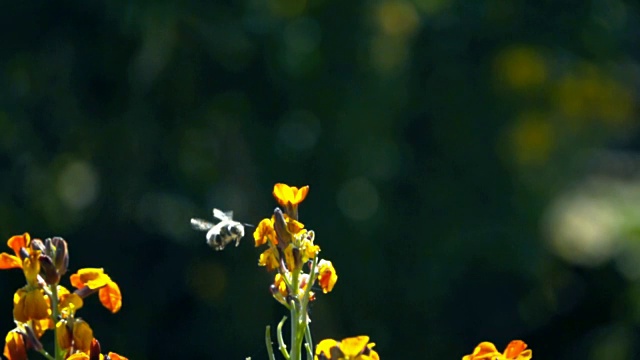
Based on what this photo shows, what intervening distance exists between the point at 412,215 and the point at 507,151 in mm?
525

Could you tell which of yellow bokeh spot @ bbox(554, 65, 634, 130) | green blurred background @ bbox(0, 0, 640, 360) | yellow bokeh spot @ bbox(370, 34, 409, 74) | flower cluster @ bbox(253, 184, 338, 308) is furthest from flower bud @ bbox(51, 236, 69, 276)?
yellow bokeh spot @ bbox(554, 65, 634, 130)

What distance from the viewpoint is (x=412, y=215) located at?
5.58 metres

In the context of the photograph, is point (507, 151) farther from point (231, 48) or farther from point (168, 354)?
point (168, 354)

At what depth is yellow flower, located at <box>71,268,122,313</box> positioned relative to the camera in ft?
4.71

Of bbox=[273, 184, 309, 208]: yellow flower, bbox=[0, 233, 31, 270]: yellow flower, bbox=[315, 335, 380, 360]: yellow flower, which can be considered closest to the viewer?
bbox=[315, 335, 380, 360]: yellow flower

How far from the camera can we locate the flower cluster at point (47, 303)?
4.54 ft

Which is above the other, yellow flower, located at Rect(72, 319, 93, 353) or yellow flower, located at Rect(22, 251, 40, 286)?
yellow flower, located at Rect(22, 251, 40, 286)

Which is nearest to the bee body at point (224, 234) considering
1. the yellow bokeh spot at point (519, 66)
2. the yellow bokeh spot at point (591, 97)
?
the yellow bokeh spot at point (519, 66)

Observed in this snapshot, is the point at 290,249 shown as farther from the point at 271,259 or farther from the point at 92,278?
the point at 92,278

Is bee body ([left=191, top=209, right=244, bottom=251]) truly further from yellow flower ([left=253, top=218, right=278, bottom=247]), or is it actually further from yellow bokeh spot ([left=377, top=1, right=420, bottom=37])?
yellow bokeh spot ([left=377, top=1, right=420, bottom=37])

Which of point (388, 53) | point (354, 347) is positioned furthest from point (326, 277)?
point (388, 53)

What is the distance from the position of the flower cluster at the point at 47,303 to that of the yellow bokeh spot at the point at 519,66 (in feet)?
14.3

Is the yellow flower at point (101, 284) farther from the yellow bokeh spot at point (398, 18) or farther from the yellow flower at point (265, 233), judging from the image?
the yellow bokeh spot at point (398, 18)

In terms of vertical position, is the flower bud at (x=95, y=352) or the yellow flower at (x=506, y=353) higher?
the yellow flower at (x=506, y=353)
